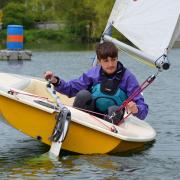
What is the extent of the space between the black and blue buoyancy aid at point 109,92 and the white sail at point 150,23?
19.6 inches

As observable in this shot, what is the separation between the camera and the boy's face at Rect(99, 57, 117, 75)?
7.74 metres

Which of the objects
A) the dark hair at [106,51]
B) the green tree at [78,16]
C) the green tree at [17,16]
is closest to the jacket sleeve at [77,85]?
the dark hair at [106,51]

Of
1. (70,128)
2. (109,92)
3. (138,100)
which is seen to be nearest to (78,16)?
(109,92)

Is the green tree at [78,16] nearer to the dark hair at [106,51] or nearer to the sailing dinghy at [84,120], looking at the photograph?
the sailing dinghy at [84,120]

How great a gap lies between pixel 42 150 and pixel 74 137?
Answer: 31.9 inches

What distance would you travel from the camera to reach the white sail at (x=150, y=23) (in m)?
8.33

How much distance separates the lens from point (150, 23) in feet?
28.5

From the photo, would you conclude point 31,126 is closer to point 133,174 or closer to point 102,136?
point 102,136

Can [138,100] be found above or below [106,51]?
below

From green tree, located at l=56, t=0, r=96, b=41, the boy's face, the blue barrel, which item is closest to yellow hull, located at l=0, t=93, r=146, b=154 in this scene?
the boy's face

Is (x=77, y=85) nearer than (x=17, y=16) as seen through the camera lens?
Yes

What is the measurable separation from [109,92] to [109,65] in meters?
0.38

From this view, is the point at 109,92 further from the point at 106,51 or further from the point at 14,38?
the point at 14,38

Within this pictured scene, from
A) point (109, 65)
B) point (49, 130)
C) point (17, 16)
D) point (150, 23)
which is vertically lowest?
point (17, 16)
